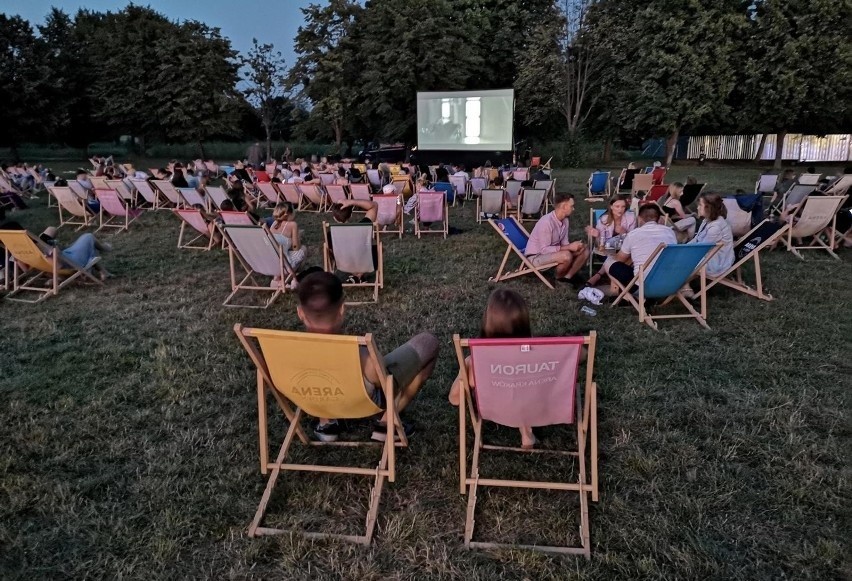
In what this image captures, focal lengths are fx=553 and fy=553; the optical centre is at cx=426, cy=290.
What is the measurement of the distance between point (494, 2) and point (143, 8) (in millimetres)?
23193

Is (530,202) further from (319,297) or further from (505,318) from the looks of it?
(319,297)

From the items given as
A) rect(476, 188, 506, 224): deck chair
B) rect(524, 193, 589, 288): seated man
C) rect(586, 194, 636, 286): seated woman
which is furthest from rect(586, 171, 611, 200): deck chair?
rect(524, 193, 589, 288): seated man

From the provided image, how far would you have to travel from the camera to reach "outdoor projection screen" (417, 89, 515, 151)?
22172 mm

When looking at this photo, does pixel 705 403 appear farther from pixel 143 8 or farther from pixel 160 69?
pixel 143 8

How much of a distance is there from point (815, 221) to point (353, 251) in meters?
5.96

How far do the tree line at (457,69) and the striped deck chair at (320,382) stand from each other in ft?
82.0

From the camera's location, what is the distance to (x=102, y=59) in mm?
32031

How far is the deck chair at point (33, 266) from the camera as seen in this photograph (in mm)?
5590

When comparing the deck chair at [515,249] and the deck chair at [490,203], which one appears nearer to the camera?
the deck chair at [515,249]

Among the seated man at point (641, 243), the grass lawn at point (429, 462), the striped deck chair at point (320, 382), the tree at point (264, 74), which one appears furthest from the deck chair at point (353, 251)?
the tree at point (264, 74)

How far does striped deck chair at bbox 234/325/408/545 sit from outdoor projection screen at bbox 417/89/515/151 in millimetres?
21010

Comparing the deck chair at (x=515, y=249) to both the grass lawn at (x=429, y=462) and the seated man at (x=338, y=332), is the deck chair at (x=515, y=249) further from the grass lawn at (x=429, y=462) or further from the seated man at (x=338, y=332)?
the seated man at (x=338, y=332)

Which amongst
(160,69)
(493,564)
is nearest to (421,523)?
(493,564)

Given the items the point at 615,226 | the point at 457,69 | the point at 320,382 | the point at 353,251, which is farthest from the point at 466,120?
the point at 320,382
